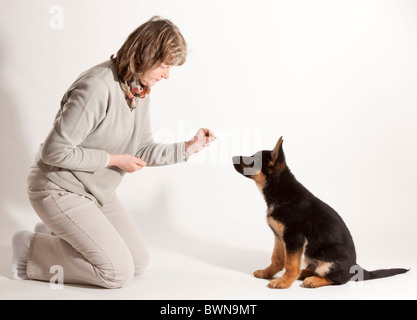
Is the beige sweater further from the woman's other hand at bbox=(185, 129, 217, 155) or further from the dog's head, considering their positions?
the dog's head

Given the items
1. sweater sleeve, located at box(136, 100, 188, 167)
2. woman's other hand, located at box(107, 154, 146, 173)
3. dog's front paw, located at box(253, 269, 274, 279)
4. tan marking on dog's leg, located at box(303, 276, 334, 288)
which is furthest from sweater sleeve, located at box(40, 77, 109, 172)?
tan marking on dog's leg, located at box(303, 276, 334, 288)

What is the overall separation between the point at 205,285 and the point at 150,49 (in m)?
1.45

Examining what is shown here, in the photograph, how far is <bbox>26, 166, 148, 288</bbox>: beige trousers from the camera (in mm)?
3604

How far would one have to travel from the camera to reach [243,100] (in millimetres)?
5219

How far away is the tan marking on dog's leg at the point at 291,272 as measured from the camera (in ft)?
11.8

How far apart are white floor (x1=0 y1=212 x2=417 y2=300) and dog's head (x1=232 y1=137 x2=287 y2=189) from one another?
25.4 inches

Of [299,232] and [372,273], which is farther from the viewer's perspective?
[372,273]

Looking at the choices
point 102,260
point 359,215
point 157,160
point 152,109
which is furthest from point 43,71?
point 359,215

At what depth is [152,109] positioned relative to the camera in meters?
5.16

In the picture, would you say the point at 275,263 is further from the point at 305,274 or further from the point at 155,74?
the point at 155,74

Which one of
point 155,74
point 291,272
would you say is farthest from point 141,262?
point 155,74

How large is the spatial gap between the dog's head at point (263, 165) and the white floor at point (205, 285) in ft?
2.11

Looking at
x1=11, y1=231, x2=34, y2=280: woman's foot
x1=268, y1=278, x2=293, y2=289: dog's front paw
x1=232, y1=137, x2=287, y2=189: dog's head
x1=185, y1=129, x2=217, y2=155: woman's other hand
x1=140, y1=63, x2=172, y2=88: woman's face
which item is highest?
x1=140, y1=63, x2=172, y2=88: woman's face

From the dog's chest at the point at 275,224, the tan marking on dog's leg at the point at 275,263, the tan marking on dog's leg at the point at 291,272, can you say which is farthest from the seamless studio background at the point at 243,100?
the tan marking on dog's leg at the point at 291,272
